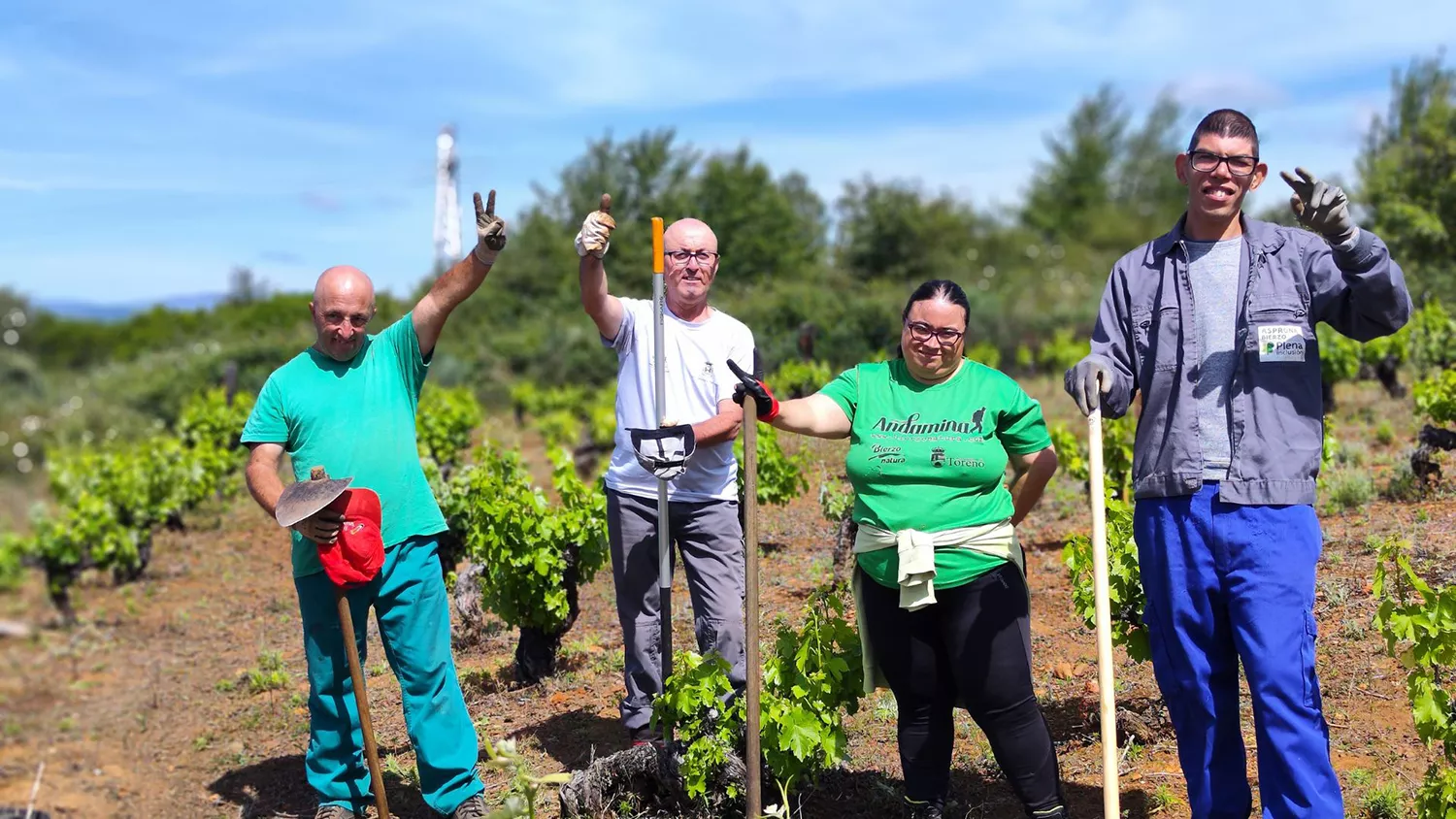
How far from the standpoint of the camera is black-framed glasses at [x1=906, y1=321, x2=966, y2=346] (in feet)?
10.9

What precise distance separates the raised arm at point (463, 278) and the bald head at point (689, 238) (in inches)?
20.5

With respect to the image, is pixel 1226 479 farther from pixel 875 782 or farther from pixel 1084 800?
pixel 875 782

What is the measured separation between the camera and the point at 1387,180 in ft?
60.7

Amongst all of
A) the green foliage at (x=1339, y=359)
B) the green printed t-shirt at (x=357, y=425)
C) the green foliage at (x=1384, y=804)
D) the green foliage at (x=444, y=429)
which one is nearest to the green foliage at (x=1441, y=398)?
the green foliage at (x=1339, y=359)

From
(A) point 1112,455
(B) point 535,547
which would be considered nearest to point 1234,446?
(B) point 535,547

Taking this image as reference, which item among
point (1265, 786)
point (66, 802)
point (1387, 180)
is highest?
point (1387, 180)

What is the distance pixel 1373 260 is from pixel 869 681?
1.71m

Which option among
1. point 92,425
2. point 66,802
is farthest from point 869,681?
point 92,425

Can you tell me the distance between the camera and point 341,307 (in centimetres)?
374

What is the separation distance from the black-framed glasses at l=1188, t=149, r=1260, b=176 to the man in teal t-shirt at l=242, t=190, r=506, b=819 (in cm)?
196

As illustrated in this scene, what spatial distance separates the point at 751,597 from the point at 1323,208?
1.68 meters

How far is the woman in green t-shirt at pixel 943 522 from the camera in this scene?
332 cm

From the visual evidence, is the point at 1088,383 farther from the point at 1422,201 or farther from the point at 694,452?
the point at 1422,201

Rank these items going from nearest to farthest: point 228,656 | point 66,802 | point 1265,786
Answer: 1. point 1265,786
2. point 66,802
3. point 228,656
